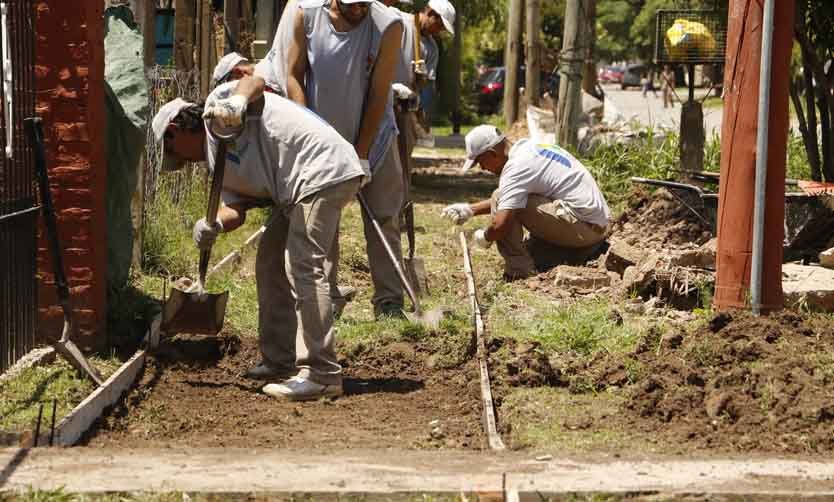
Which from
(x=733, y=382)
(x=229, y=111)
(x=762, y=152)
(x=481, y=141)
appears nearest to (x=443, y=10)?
(x=481, y=141)

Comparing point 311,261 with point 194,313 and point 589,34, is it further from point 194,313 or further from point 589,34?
point 589,34

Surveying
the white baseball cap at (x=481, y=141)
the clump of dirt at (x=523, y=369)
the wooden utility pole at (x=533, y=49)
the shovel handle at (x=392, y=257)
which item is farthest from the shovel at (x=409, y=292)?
the wooden utility pole at (x=533, y=49)

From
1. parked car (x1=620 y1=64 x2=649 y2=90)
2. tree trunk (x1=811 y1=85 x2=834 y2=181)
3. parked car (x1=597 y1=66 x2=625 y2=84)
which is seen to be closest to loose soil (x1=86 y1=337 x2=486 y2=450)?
tree trunk (x1=811 y1=85 x2=834 y2=181)

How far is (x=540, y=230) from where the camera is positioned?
10.4 m

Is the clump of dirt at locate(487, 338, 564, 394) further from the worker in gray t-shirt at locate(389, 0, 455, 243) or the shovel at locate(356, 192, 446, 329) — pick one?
the worker in gray t-shirt at locate(389, 0, 455, 243)

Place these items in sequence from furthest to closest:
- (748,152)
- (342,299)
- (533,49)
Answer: (533,49)
(342,299)
(748,152)

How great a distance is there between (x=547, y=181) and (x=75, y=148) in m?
3.93

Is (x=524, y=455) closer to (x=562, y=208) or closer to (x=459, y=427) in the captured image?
(x=459, y=427)

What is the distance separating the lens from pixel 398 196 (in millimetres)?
8867

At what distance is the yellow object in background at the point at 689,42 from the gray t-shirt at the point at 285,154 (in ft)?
25.3

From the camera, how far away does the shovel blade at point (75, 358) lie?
687 cm

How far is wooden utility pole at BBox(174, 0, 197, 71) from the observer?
1272cm

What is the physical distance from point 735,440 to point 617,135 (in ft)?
40.7

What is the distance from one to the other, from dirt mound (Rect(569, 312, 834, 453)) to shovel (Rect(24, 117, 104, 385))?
2.41 meters
